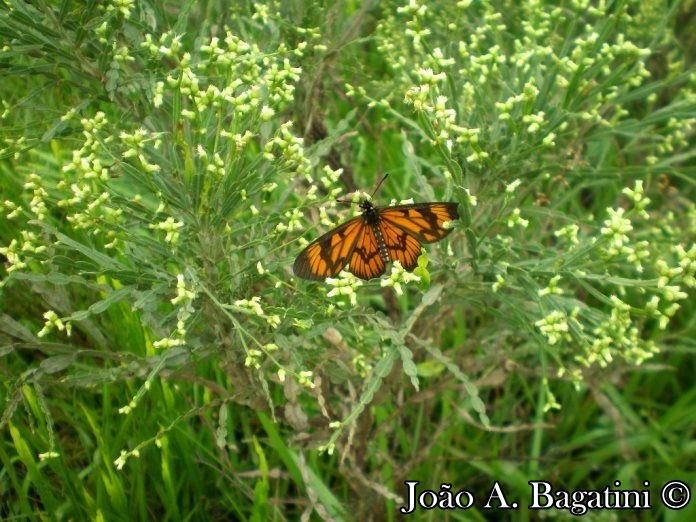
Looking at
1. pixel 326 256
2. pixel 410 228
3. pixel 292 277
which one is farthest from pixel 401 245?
A: pixel 292 277

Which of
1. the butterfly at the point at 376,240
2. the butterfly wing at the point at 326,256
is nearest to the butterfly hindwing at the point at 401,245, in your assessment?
the butterfly at the point at 376,240

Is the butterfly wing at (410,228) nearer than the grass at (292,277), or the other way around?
the grass at (292,277)

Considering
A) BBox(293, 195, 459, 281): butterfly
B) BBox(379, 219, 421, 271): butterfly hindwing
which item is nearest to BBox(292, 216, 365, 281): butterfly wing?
BBox(293, 195, 459, 281): butterfly

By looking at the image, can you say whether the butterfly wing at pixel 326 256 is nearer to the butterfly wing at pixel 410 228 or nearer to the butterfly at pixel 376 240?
the butterfly at pixel 376 240

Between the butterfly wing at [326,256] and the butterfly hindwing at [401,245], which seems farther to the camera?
the butterfly hindwing at [401,245]

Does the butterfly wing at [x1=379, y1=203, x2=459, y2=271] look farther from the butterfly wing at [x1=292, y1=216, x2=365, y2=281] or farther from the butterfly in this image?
the butterfly wing at [x1=292, y1=216, x2=365, y2=281]

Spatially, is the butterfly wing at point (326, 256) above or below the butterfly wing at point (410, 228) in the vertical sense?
below

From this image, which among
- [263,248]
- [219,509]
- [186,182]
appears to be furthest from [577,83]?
[219,509]
